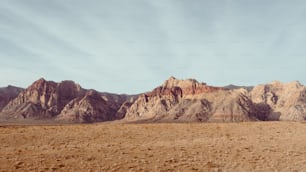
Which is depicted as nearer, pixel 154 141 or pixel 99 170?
pixel 99 170

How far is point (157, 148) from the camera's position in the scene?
27578mm

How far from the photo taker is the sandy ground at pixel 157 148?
70.8 feet

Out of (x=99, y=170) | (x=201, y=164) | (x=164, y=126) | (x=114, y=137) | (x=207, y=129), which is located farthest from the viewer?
(x=164, y=126)

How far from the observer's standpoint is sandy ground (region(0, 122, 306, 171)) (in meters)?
21.6

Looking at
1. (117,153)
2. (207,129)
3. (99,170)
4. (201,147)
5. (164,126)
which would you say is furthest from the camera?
(164,126)

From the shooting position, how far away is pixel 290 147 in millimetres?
28750

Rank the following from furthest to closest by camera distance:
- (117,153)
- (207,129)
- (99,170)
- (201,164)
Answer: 1. (207,129)
2. (117,153)
3. (201,164)
4. (99,170)

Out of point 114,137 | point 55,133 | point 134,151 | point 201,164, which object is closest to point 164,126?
point 114,137

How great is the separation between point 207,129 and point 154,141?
30.8 feet

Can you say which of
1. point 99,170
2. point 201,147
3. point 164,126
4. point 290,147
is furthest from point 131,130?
point 99,170

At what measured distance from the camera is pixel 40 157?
76.2 ft

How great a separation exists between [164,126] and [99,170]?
2222cm

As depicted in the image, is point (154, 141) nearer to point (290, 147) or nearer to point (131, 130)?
point (131, 130)

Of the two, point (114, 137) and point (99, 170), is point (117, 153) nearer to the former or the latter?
point (99, 170)
